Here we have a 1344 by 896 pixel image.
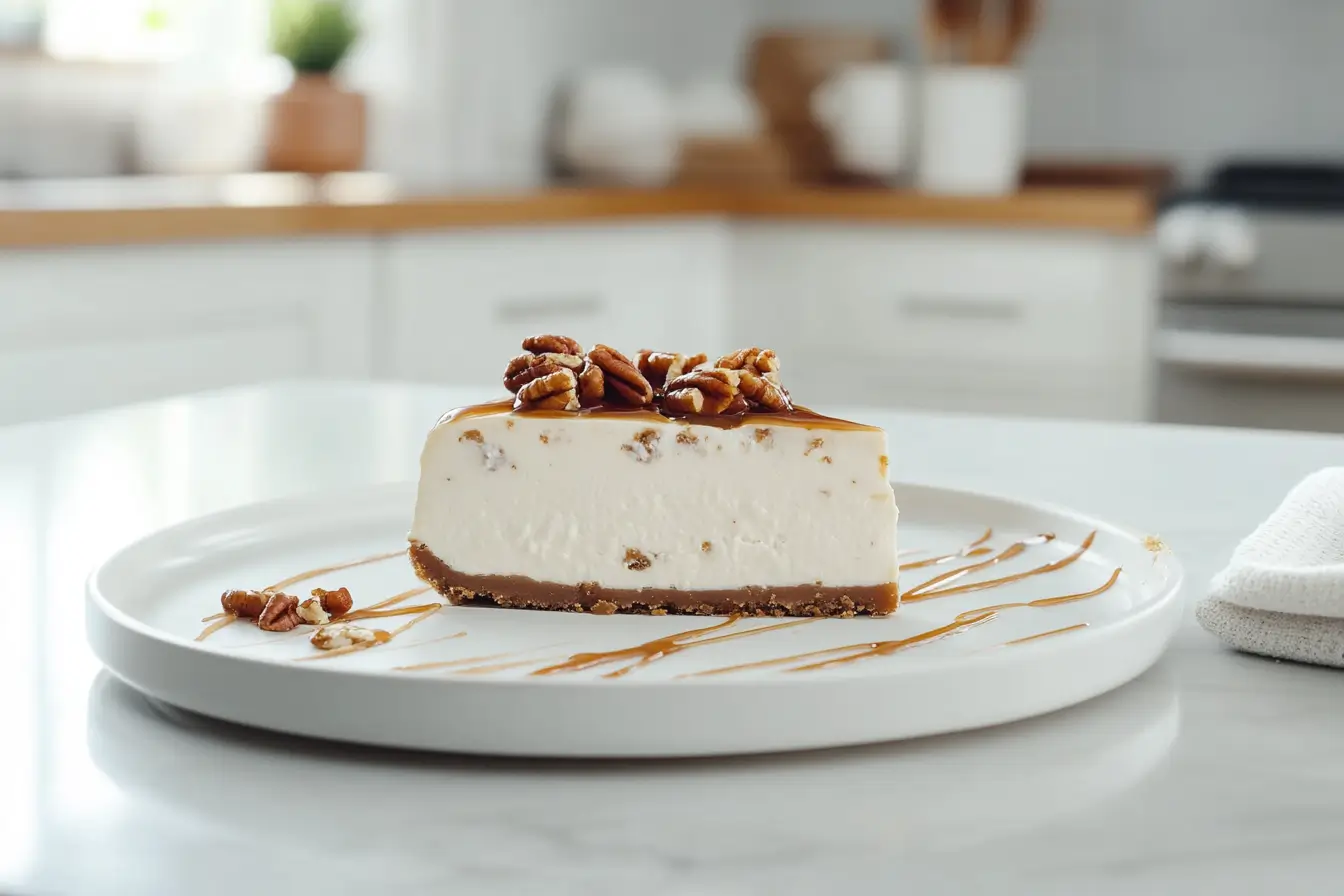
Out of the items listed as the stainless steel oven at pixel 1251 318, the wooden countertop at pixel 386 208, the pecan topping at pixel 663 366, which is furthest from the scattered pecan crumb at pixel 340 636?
the stainless steel oven at pixel 1251 318

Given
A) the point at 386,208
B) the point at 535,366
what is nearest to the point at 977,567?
the point at 535,366

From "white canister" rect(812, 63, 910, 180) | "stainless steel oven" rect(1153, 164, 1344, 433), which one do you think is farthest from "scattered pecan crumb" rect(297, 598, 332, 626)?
"white canister" rect(812, 63, 910, 180)

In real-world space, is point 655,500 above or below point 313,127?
below

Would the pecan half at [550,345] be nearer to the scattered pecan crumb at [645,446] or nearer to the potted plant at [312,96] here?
the scattered pecan crumb at [645,446]

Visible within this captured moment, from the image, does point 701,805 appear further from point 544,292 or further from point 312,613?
point 544,292

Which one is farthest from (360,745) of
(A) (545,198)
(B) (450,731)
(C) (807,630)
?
(A) (545,198)

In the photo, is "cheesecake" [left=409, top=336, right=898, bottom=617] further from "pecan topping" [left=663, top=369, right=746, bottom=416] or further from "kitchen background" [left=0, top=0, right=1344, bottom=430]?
"kitchen background" [left=0, top=0, right=1344, bottom=430]
